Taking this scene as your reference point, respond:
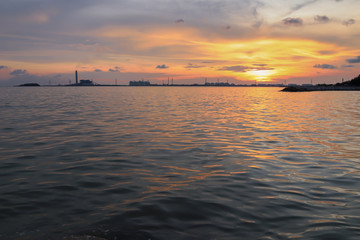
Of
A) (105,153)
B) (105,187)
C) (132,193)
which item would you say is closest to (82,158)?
(105,153)

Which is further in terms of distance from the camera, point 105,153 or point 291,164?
point 105,153

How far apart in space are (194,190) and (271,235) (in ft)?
10.1

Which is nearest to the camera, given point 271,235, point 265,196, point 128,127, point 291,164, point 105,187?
point 271,235

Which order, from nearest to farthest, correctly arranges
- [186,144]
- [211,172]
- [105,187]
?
[105,187] < [211,172] < [186,144]

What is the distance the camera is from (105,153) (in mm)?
12969

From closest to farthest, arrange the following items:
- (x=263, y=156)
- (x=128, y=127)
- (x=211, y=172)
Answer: (x=211, y=172)
(x=263, y=156)
(x=128, y=127)

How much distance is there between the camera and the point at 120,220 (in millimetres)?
6293

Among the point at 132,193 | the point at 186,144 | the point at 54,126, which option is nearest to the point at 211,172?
the point at 132,193

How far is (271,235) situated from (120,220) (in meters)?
3.54

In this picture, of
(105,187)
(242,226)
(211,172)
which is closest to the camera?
(242,226)

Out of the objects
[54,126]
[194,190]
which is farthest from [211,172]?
[54,126]

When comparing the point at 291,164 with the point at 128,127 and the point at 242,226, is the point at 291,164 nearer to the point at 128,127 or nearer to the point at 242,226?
the point at 242,226

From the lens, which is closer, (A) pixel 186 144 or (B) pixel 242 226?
(B) pixel 242 226

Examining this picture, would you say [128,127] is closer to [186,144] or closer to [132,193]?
[186,144]
